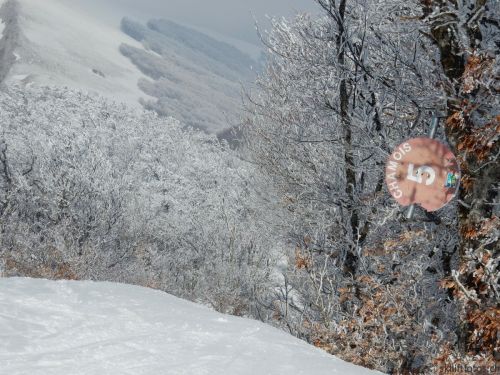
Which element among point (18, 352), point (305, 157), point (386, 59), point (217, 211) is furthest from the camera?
point (217, 211)

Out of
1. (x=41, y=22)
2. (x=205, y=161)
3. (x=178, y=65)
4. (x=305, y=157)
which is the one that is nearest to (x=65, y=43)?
(x=41, y=22)

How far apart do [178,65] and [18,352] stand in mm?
187706

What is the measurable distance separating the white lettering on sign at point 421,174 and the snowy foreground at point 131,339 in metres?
1.68

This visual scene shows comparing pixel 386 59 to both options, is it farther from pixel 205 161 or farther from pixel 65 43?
pixel 65 43

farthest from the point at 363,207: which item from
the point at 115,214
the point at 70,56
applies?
the point at 70,56

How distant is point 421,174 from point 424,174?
0.03 metres

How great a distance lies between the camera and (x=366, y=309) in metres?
6.56

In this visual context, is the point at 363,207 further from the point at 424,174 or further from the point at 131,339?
the point at 131,339

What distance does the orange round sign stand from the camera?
461cm

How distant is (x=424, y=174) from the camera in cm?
466

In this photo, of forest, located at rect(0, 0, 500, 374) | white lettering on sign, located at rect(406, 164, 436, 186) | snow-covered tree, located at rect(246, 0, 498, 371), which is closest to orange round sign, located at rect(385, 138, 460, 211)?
white lettering on sign, located at rect(406, 164, 436, 186)

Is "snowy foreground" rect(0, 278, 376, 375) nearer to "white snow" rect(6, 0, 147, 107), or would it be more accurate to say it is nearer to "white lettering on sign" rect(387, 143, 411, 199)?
"white lettering on sign" rect(387, 143, 411, 199)

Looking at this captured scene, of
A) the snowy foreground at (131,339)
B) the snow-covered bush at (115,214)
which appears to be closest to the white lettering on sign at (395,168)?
the snowy foreground at (131,339)

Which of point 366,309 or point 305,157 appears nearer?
point 366,309
